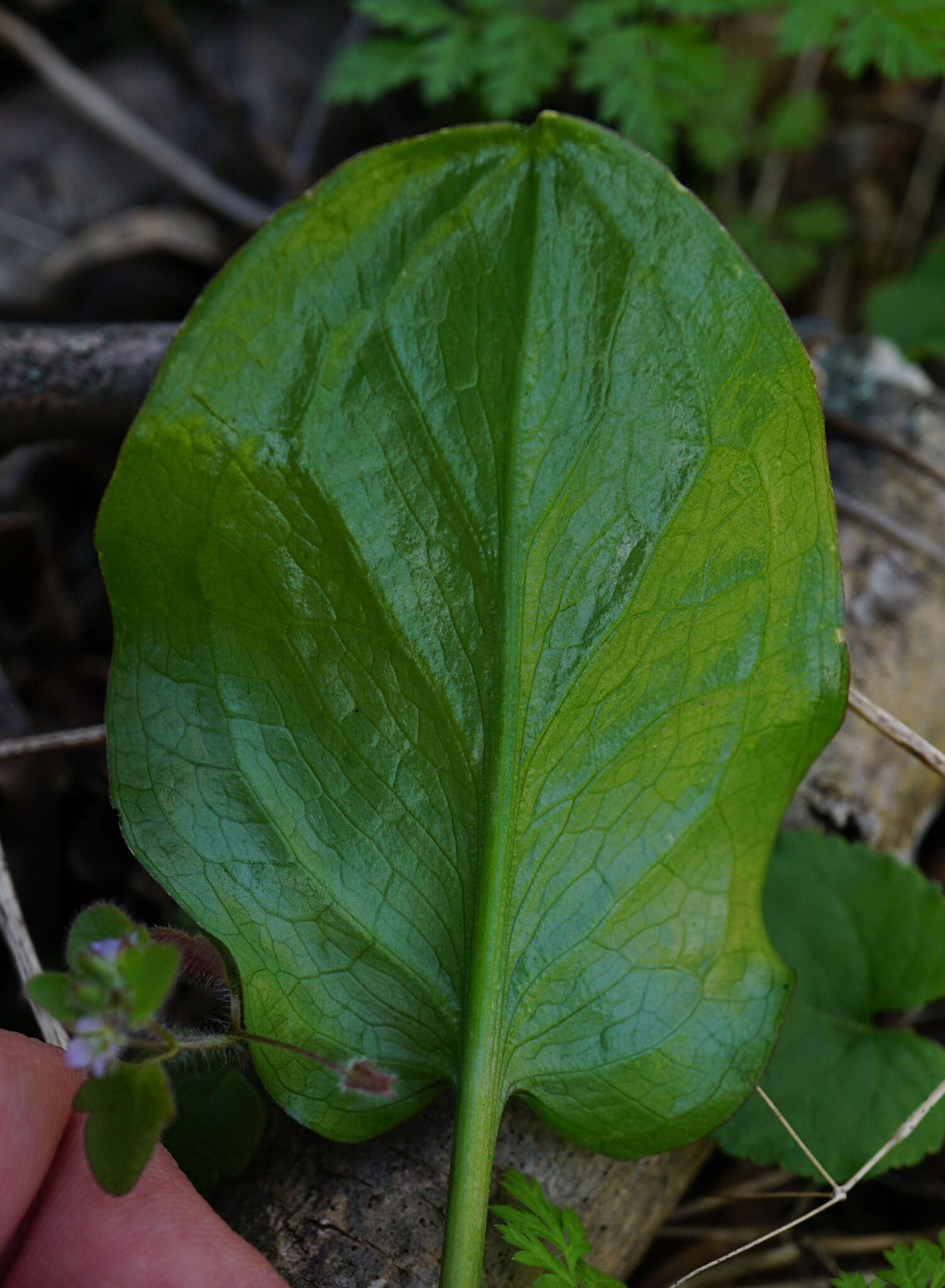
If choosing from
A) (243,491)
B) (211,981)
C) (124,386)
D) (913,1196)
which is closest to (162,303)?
(124,386)

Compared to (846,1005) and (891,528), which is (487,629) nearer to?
(846,1005)

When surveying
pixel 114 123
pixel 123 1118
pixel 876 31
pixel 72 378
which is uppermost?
pixel 876 31

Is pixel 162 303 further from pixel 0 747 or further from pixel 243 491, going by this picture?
pixel 243 491

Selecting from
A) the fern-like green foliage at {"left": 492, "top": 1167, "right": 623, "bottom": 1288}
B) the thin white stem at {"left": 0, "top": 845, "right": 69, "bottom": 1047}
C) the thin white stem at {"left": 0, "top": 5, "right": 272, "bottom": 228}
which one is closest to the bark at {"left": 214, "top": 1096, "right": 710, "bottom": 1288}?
the fern-like green foliage at {"left": 492, "top": 1167, "right": 623, "bottom": 1288}

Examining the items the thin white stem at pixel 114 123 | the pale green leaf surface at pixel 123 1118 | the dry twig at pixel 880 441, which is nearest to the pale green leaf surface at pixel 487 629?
the pale green leaf surface at pixel 123 1118

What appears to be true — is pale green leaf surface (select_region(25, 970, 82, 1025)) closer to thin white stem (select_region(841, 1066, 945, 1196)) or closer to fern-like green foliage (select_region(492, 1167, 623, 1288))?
fern-like green foliage (select_region(492, 1167, 623, 1288))

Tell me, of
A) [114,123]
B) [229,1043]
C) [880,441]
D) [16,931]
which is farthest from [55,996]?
[114,123]

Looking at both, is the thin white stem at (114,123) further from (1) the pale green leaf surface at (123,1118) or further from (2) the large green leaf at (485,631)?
(1) the pale green leaf surface at (123,1118)
